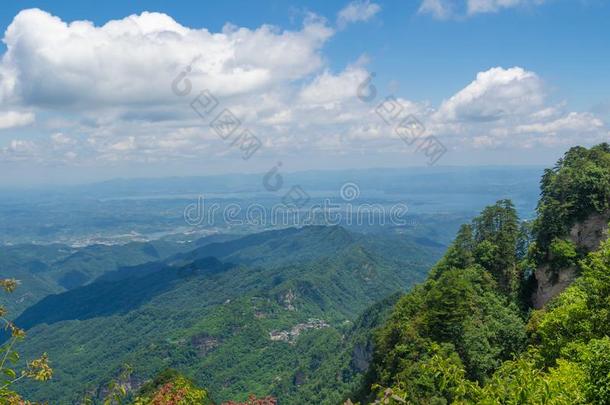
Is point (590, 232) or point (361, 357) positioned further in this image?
point (361, 357)

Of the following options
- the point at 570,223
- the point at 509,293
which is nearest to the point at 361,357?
the point at 509,293

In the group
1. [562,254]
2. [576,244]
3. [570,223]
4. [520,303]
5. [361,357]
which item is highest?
[570,223]

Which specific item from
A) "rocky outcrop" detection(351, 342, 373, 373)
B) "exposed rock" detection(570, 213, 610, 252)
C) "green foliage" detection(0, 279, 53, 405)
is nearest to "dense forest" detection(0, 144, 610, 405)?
"exposed rock" detection(570, 213, 610, 252)

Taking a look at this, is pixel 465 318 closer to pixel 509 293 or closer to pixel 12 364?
pixel 509 293

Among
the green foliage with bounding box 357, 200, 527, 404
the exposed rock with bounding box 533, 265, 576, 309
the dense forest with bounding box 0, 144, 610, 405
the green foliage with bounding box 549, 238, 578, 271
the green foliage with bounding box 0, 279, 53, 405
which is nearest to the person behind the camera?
the green foliage with bounding box 0, 279, 53, 405

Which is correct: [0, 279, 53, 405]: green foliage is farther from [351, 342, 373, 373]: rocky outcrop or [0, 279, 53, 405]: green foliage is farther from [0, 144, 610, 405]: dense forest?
[351, 342, 373, 373]: rocky outcrop

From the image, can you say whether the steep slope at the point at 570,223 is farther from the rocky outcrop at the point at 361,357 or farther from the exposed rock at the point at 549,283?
the rocky outcrop at the point at 361,357
